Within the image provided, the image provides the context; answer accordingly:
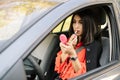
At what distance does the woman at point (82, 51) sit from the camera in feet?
10.9

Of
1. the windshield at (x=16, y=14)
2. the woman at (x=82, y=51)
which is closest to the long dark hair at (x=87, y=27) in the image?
the woman at (x=82, y=51)

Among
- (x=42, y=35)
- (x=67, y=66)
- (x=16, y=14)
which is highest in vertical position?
(x=16, y=14)

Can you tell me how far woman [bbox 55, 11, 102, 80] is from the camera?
3.34 meters

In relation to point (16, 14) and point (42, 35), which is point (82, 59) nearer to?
point (16, 14)

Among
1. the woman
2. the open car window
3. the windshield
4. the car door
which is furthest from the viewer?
the open car window

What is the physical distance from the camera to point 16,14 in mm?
3117

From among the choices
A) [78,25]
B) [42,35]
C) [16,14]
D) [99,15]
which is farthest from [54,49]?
[42,35]

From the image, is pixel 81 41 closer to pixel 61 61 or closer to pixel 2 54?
pixel 61 61

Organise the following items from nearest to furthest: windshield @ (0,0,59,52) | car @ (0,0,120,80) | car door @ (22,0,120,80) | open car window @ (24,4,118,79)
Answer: car @ (0,0,120,80), windshield @ (0,0,59,52), car door @ (22,0,120,80), open car window @ (24,4,118,79)

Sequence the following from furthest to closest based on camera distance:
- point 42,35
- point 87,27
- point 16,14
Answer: point 87,27 < point 16,14 < point 42,35

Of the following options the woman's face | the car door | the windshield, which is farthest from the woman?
the windshield

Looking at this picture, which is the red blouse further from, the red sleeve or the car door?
the car door

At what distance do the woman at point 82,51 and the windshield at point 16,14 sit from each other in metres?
0.40

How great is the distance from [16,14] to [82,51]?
749 millimetres
